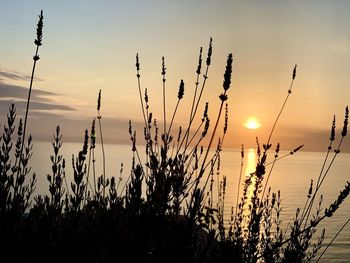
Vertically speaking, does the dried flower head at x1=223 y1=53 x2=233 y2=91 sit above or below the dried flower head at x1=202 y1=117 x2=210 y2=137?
above

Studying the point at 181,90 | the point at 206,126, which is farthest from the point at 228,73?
the point at 206,126

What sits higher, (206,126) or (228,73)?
(228,73)

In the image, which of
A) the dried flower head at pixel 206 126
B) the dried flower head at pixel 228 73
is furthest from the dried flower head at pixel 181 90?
the dried flower head at pixel 228 73

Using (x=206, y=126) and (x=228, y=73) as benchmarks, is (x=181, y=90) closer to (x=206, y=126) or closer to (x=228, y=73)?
(x=206, y=126)

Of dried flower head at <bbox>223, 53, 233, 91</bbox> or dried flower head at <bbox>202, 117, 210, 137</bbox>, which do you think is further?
dried flower head at <bbox>202, 117, 210, 137</bbox>

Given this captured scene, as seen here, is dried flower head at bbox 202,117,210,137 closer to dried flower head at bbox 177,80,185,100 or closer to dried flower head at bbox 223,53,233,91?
dried flower head at bbox 177,80,185,100

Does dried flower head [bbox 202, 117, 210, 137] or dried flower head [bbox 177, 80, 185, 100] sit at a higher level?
Result: dried flower head [bbox 177, 80, 185, 100]

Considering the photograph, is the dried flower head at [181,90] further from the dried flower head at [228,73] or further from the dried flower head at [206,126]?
the dried flower head at [228,73]

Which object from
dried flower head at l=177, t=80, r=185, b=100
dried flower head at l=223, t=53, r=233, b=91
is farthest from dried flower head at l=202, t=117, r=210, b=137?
dried flower head at l=223, t=53, r=233, b=91

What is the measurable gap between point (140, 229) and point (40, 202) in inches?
75.8

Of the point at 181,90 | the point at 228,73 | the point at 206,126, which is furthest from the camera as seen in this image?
the point at 206,126

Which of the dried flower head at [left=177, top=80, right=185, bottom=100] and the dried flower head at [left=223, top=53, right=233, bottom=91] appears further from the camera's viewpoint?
the dried flower head at [left=177, top=80, right=185, bottom=100]

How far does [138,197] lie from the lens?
11.0 ft

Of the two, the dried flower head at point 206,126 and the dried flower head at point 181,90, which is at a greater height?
the dried flower head at point 181,90
